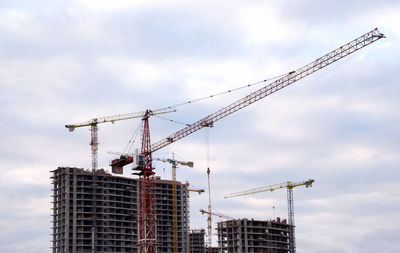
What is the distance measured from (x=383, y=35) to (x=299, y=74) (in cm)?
3110

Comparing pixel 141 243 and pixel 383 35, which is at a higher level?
pixel 383 35

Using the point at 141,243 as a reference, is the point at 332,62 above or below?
above

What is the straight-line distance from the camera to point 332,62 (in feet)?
628

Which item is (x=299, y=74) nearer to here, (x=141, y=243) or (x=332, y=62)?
(x=332, y=62)

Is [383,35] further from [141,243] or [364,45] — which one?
[141,243]

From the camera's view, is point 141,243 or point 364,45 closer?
point 364,45

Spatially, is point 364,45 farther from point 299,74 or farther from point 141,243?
point 141,243

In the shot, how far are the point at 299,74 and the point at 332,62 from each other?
11.5m

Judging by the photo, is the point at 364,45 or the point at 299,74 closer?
the point at 364,45

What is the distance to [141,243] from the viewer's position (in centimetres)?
19825

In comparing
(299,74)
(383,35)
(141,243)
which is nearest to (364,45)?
(383,35)

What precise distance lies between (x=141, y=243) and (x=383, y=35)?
320 ft

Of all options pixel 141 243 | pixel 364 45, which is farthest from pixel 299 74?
pixel 141 243

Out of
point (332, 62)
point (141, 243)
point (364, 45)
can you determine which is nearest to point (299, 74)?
point (332, 62)
